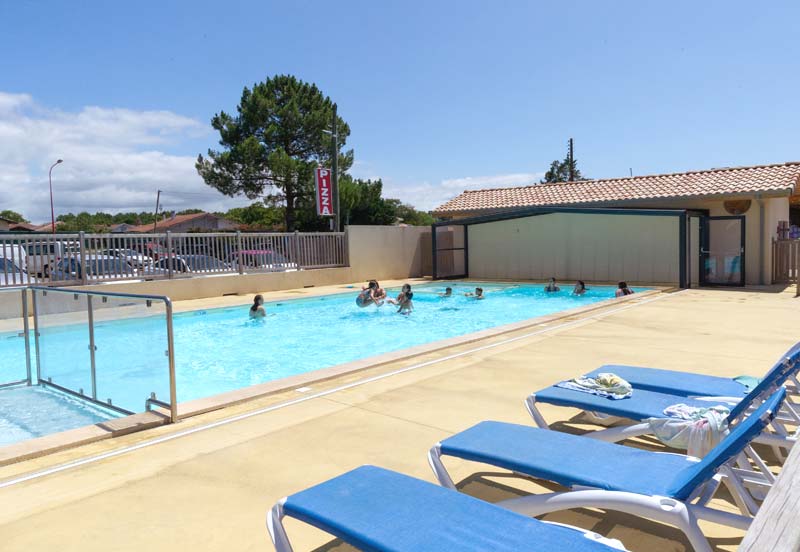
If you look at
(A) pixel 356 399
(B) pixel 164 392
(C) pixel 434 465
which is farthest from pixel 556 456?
(B) pixel 164 392

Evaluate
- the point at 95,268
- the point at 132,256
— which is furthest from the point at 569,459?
the point at 132,256

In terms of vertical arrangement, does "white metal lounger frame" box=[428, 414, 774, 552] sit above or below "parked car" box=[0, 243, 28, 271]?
below

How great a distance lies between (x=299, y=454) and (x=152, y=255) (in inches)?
512

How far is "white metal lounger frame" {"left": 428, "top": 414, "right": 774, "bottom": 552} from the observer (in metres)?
2.18

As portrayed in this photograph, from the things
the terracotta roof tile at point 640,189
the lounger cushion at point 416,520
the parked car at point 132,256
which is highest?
the terracotta roof tile at point 640,189

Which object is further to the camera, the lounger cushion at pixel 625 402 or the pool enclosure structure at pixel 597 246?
the pool enclosure structure at pixel 597 246

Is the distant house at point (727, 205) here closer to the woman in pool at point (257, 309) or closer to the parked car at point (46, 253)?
the woman in pool at point (257, 309)

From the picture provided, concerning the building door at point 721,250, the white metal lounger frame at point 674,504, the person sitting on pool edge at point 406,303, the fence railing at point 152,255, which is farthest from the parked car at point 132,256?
the building door at point 721,250

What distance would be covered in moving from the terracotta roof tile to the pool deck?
1085cm

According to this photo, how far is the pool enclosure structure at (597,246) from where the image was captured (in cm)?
1633

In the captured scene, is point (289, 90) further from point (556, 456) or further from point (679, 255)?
point (556, 456)

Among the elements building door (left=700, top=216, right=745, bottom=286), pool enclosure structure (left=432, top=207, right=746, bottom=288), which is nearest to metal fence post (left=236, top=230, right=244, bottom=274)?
pool enclosure structure (left=432, top=207, right=746, bottom=288)

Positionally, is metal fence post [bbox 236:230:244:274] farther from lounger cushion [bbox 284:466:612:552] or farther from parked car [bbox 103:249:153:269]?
lounger cushion [bbox 284:466:612:552]

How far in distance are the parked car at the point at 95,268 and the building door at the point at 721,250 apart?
1643 centimetres
